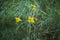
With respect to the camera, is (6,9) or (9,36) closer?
(9,36)

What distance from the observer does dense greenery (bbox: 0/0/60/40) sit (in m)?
1.89

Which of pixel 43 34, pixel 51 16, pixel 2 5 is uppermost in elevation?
pixel 2 5

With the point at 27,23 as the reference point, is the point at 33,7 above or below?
above

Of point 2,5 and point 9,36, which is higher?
point 2,5

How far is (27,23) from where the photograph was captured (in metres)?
1.87

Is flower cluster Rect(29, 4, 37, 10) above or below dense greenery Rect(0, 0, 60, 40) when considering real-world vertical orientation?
above

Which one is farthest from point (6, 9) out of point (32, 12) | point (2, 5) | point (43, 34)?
point (43, 34)

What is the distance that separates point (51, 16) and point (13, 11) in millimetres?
401

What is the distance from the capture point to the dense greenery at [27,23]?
1889mm

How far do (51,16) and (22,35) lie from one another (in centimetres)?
37

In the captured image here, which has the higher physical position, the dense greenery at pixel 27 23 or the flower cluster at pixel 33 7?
the flower cluster at pixel 33 7

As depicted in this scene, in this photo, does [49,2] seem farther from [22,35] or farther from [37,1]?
[22,35]

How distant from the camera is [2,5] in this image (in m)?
2.07

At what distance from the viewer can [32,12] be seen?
1938 millimetres
